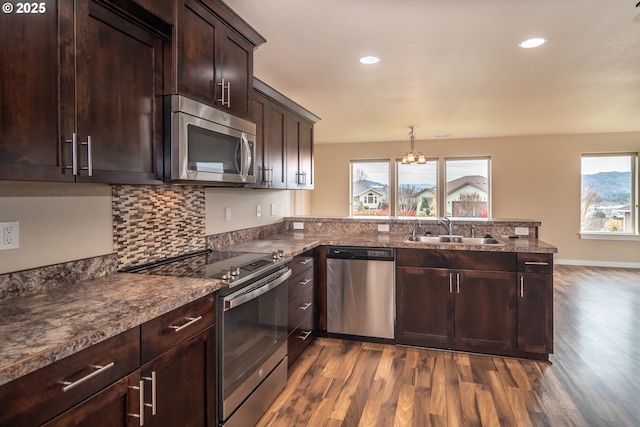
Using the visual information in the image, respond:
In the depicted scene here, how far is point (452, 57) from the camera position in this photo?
2988 millimetres

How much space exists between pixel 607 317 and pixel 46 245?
16.4ft

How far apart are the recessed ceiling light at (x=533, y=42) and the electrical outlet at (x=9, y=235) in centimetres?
324

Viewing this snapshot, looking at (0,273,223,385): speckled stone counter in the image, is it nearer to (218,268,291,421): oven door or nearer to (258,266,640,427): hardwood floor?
(218,268,291,421): oven door

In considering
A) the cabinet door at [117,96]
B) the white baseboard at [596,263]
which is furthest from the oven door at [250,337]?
the white baseboard at [596,263]

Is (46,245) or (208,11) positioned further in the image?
(208,11)

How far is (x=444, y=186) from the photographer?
296 inches

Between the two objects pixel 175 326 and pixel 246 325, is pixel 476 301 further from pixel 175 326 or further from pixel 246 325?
pixel 175 326

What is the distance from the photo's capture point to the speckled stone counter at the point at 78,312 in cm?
100

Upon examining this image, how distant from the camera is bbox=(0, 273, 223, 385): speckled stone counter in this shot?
1.00 meters

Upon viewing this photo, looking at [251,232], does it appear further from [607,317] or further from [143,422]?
[607,317]

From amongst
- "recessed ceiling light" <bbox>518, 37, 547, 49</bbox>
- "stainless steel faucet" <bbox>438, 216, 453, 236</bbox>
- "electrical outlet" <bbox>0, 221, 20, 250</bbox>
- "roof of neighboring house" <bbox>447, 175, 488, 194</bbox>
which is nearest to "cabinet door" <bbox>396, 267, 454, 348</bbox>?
"stainless steel faucet" <bbox>438, 216, 453, 236</bbox>

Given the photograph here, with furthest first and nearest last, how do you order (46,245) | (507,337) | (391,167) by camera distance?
(391,167), (507,337), (46,245)

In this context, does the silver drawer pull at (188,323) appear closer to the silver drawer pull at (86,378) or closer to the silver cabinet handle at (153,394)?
the silver cabinet handle at (153,394)

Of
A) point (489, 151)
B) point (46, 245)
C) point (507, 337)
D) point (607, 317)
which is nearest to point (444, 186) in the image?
point (489, 151)
